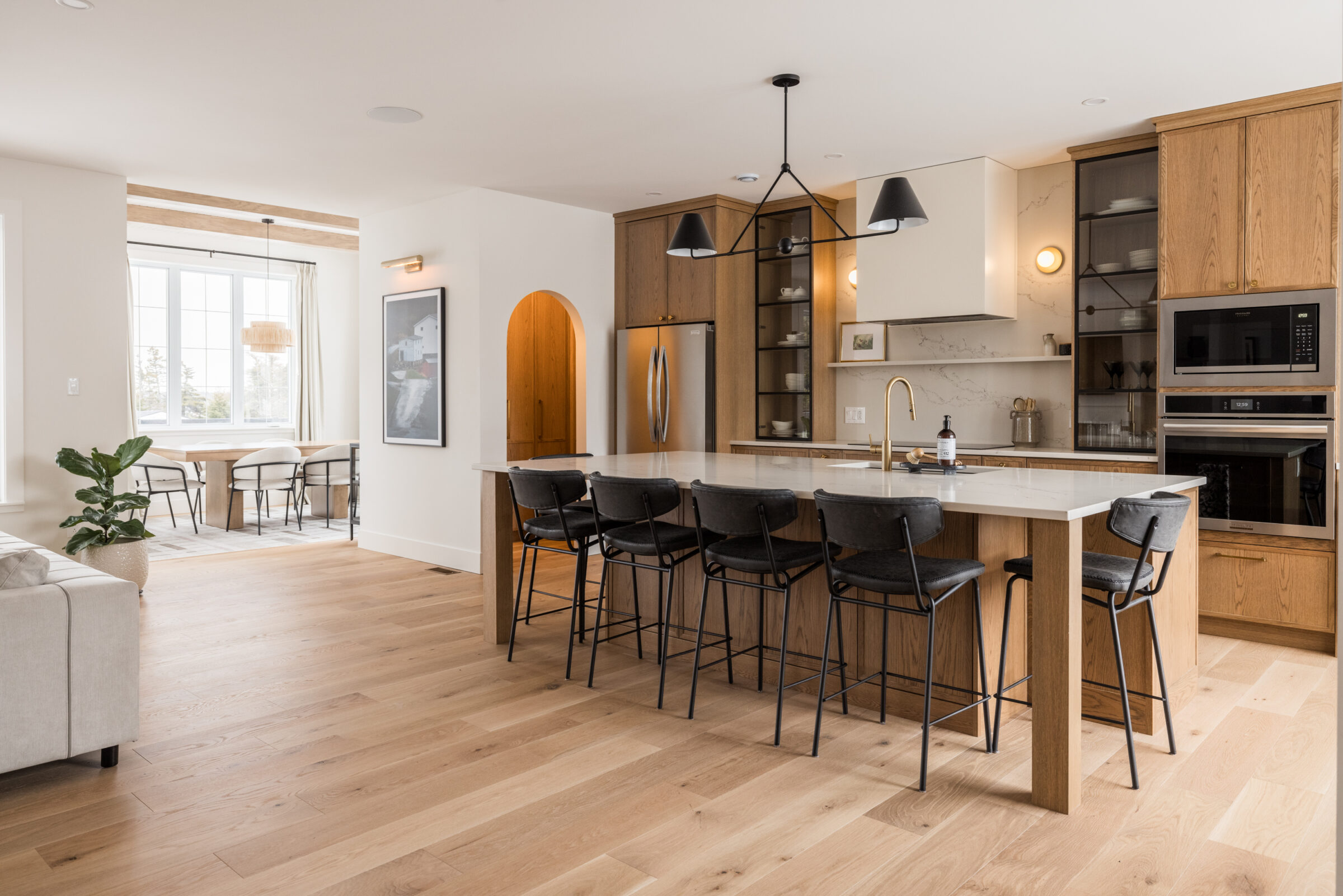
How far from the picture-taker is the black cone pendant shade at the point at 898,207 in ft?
11.8

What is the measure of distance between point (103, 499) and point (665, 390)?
3565 mm

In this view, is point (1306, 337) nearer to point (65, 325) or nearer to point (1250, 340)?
point (1250, 340)

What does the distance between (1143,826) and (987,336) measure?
3.86 meters

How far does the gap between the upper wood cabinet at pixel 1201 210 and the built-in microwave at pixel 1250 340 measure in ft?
0.34

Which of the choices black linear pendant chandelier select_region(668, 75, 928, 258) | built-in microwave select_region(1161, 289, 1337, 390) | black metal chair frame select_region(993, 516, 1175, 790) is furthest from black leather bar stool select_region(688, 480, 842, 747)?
built-in microwave select_region(1161, 289, 1337, 390)

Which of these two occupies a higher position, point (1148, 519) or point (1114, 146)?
point (1114, 146)

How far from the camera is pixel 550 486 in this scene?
3730 mm

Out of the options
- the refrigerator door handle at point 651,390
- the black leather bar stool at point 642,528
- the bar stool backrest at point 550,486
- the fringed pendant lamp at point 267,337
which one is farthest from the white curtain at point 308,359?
the black leather bar stool at point 642,528

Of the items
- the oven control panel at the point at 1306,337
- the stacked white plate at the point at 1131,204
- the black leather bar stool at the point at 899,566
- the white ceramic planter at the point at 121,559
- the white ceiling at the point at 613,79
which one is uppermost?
the white ceiling at the point at 613,79

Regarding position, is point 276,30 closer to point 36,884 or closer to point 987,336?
point 36,884

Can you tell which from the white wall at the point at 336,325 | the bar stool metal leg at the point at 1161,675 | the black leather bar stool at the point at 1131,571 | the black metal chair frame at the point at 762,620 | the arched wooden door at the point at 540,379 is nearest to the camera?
the black leather bar stool at the point at 1131,571

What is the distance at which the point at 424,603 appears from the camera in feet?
16.9

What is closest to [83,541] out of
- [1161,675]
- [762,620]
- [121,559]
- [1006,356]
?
[121,559]

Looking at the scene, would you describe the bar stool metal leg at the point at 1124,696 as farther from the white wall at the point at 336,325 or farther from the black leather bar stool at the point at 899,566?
the white wall at the point at 336,325
